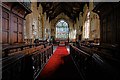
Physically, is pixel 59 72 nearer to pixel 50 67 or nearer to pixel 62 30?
pixel 50 67

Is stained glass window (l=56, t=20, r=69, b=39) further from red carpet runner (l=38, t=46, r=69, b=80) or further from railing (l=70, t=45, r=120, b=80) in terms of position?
railing (l=70, t=45, r=120, b=80)

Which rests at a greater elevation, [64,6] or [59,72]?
[64,6]

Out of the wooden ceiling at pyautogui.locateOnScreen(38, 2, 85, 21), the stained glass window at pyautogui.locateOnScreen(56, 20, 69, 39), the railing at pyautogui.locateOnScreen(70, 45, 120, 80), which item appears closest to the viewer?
the railing at pyautogui.locateOnScreen(70, 45, 120, 80)

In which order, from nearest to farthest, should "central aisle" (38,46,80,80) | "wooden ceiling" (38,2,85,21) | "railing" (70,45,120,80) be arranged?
"railing" (70,45,120,80)
"central aisle" (38,46,80,80)
"wooden ceiling" (38,2,85,21)

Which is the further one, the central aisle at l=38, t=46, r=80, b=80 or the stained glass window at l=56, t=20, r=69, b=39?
the stained glass window at l=56, t=20, r=69, b=39

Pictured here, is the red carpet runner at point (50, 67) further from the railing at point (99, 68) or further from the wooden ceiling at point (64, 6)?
the wooden ceiling at point (64, 6)

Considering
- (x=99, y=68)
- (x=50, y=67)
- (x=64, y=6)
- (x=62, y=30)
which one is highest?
(x=64, y=6)

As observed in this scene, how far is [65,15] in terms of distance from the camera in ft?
104

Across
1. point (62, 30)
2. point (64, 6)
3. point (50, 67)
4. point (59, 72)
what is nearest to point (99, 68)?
point (59, 72)

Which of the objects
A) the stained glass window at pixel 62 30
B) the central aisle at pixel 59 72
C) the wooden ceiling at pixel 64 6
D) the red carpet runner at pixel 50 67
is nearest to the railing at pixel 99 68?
the central aisle at pixel 59 72

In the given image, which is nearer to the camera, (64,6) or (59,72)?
(59,72)

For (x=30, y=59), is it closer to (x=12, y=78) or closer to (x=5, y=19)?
(x=12, y=78)

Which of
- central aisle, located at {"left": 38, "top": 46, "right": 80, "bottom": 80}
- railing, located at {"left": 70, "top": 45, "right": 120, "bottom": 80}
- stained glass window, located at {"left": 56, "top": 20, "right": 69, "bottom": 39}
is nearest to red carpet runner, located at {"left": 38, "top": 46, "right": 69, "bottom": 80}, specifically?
central aisle, located at {"left": 38, "top": 46, "right": 80, "bottom": 80}

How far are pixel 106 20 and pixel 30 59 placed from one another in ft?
12.8
